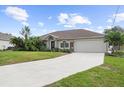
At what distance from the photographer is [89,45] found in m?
26.4

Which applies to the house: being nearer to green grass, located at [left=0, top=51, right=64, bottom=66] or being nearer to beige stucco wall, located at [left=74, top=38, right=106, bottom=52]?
beige stucco wall, located at [left=74, top=38, right=106, bottom=52]

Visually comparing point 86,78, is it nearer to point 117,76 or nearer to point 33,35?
point 117,76

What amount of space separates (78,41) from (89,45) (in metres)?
1.82

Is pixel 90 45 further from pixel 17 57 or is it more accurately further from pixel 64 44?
pixel 17 57

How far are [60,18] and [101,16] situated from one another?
23.6 ft

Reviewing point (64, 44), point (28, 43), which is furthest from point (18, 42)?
point (64, 44)

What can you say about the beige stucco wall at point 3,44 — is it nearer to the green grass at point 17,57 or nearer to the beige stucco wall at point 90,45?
the beige stucco wall at point 90,45


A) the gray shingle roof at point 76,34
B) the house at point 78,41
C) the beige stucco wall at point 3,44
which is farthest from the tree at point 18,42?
the gray shingle roof at point 76,34

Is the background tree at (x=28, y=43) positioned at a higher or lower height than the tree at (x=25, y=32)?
lower

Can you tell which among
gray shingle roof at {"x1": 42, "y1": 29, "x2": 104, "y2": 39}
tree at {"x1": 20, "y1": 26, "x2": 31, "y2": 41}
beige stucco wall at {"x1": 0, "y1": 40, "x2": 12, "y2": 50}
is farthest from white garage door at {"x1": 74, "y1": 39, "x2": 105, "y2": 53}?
beige stucco wall at {"x1": 0, "y1": 40, "x2": 12, "y2": 50}

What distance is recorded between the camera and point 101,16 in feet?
102

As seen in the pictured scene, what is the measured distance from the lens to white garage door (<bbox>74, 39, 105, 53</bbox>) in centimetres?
2558

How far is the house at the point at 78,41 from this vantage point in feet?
84.4
